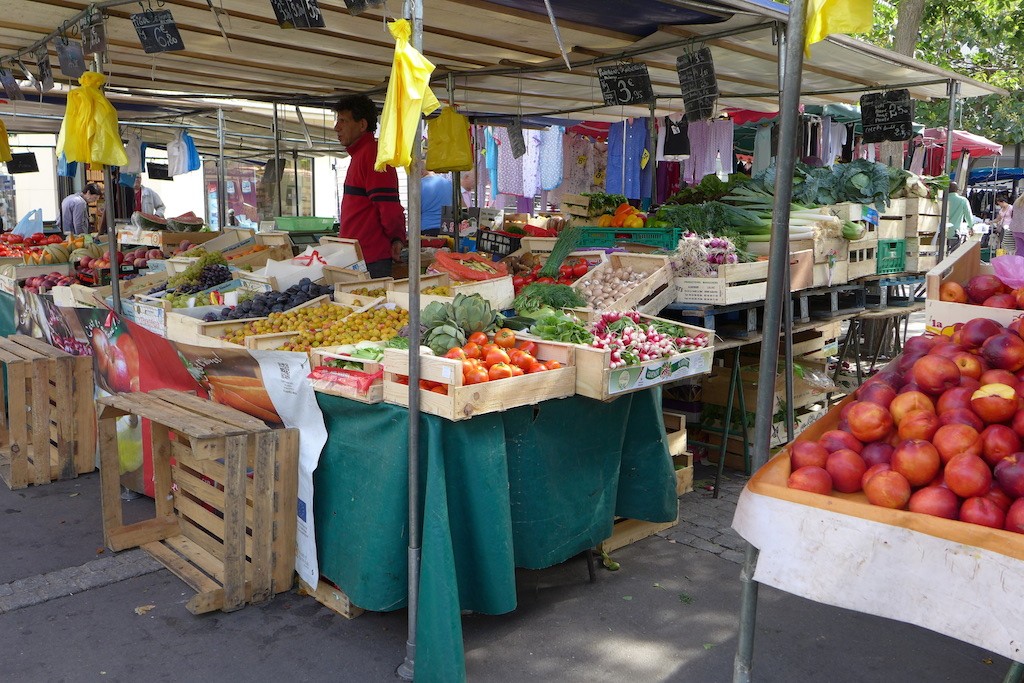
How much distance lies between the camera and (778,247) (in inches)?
89.4

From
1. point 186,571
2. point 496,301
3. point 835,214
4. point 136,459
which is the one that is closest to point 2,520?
point 136,459

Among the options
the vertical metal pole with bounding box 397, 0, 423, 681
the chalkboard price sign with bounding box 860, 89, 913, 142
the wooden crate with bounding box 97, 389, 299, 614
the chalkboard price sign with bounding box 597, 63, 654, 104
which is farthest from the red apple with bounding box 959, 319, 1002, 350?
the chalkboard price sign with bounding box 860, 89, 913, 142

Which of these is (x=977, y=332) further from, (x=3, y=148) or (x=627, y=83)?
(x=3, y=148)

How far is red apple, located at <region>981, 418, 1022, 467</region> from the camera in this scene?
6.45 feet

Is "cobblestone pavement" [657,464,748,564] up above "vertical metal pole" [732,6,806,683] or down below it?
below

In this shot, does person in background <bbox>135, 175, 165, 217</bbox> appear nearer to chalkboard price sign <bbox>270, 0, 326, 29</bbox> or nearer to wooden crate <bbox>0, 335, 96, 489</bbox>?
wooden crate <bbox>0, 335, 96, 489</bbox>

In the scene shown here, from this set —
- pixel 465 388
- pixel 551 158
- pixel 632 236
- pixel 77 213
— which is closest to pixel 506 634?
pixel 465 388

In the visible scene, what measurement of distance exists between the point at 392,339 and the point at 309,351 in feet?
1.32

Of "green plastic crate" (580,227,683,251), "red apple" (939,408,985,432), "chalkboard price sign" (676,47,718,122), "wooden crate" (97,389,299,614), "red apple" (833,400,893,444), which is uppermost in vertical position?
"chalkboard price sign" (676,47,718,122)

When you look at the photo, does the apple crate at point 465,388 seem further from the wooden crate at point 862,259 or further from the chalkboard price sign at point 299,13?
the wooden crate at point 862,259

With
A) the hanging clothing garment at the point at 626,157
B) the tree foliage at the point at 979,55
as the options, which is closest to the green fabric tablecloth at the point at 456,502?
the hanging clothing garment at the point at 626,157

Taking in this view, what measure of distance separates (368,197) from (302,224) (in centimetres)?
428

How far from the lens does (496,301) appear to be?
4852mm

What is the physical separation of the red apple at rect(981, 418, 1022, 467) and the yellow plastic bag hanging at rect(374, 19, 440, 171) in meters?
2.00
